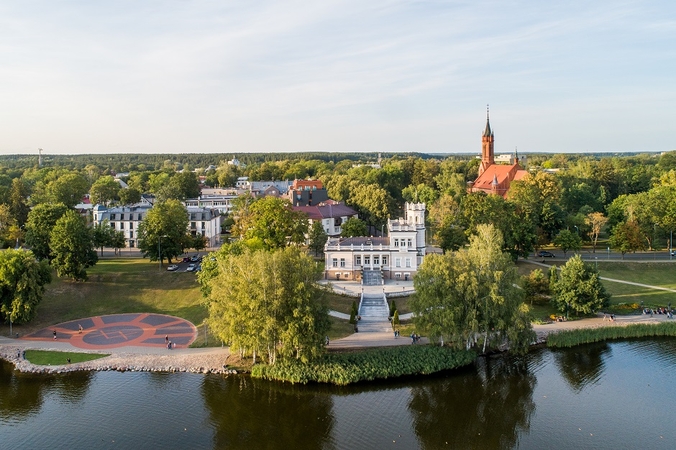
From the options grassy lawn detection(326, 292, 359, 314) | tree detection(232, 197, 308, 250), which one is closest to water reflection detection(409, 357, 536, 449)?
grassy lawn detection(326, 292, 359, 314)

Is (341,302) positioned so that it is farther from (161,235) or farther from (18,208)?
(18,208)

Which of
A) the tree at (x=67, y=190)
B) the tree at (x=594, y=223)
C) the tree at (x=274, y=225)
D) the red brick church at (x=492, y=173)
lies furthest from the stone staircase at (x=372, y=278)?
the tree at (x=67, y=190)

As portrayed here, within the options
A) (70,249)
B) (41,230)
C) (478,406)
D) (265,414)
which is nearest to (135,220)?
(41,230)

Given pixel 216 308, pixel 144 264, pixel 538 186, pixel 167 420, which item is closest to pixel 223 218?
pixel 144 264

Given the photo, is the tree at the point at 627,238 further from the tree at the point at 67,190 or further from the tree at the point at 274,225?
the tree at the point at 67,190

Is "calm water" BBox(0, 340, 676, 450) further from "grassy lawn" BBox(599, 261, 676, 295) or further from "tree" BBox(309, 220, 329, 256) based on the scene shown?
"tree" BBox(309, 220, 329, 256)
